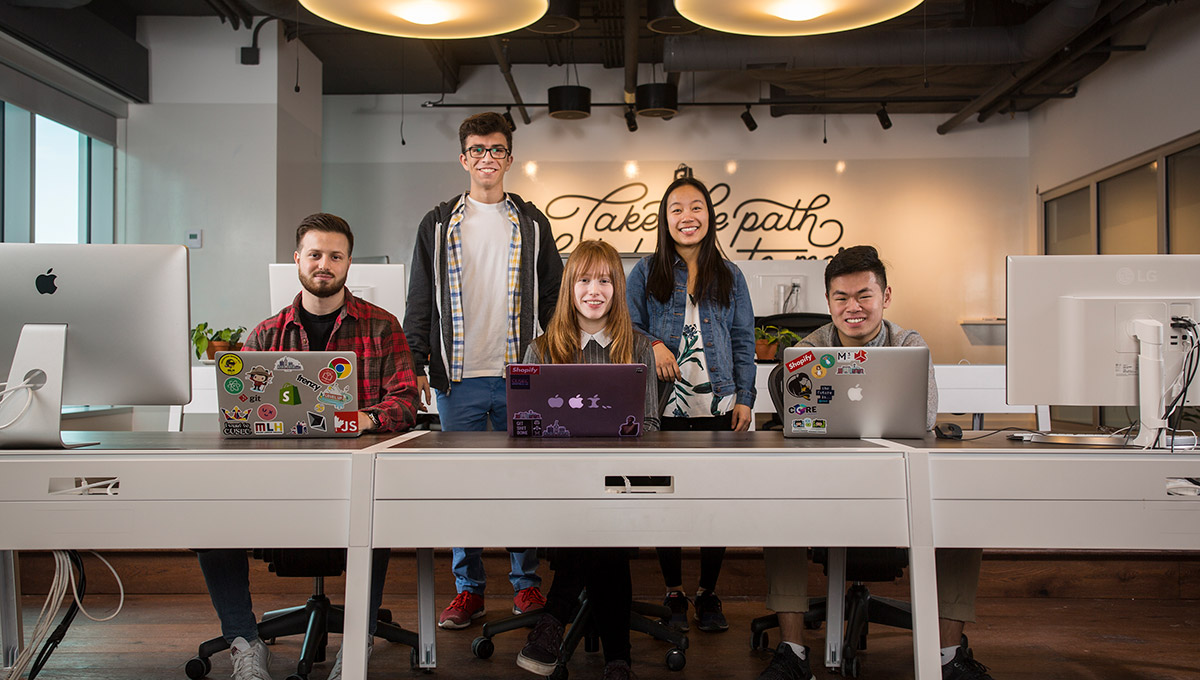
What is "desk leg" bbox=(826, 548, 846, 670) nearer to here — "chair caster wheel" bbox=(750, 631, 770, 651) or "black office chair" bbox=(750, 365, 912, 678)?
"black office chair" bbox=(750, 365, 912, 678)

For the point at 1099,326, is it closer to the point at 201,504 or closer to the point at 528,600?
the point at 528,600

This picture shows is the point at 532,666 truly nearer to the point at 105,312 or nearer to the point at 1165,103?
the point at 105,312

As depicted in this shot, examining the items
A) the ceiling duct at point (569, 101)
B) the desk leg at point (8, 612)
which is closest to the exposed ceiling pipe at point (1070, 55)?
the ceiling duct at point (569, 101)

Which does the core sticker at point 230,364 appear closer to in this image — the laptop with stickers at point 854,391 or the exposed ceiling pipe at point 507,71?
the laptop with stickers at point 854,391

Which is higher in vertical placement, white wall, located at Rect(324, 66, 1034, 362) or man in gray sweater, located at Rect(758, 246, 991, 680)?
white wall, located at Rect(324, 66, 1034, 362)

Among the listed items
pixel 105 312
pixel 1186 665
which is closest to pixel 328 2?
pixel 105 312

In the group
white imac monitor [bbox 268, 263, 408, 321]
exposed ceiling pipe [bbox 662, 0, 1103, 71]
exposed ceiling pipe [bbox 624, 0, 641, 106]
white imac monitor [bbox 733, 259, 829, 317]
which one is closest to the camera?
white imac monitor [bbox 268, 263, 408, 321]

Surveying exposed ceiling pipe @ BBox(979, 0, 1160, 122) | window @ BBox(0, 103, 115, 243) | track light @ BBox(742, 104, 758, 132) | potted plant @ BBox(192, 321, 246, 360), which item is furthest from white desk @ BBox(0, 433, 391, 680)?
track light @ BBox(742, 104, 758, 132)

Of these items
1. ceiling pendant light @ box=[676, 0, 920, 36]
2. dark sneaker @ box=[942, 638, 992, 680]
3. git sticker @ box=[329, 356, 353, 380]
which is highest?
ceiling pendant light @ box=[676, 0, 920, 36]

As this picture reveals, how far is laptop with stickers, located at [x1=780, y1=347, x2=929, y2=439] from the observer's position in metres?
1.79

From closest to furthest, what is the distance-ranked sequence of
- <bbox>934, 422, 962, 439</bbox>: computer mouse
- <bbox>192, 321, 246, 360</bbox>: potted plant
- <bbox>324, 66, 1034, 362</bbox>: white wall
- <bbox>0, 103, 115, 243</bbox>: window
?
<bbox>934, 422, 962, 439</bbox>: computer mouse < <bbox>192, 321, 246, 360</bbox>: potted plant < <bbox>0, 103, 115, 243</bbox>: window < <bbox>324, 66, 1034, 362</bbox>: white wall

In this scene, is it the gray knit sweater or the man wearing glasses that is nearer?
the gray knit sweater

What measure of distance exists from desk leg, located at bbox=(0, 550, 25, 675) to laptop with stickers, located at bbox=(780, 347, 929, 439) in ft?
6.13

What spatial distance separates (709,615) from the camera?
258 cm
